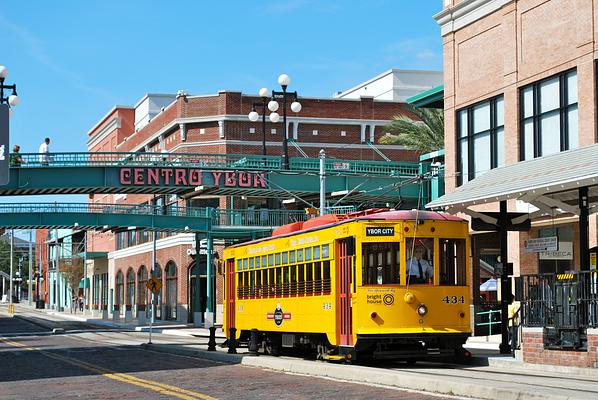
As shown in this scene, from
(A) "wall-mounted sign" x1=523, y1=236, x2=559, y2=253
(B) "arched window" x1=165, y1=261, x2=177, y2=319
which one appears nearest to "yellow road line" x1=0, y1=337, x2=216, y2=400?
(A) "wall-mounted sign" x1=523, y1=236, x2=559, y2=253

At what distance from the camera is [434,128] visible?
57344mm

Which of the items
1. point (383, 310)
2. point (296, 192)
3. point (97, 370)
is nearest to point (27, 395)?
point (97, 370)

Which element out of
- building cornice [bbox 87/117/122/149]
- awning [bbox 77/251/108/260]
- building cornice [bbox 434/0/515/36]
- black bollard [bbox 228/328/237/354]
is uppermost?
building cornice [bbox 87/117/122/149]

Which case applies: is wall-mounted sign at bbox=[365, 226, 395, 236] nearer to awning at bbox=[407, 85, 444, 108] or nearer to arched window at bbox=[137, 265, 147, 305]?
awning at bbox=[407, 85, 444, 108]

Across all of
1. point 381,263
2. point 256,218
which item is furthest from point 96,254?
point 381,263

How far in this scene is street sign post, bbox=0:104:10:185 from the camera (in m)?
25.5

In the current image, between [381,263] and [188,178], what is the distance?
2765 centimetres

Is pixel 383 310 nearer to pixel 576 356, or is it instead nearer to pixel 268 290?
pixel 576 356

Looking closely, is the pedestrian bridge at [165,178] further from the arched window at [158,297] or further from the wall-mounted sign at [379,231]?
the arched window at [158,297]

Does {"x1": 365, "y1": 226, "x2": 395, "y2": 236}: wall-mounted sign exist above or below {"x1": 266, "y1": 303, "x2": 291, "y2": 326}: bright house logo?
above

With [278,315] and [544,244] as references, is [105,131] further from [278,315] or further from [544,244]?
[544,244]

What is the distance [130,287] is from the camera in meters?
85.7

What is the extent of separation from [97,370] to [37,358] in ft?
21.7

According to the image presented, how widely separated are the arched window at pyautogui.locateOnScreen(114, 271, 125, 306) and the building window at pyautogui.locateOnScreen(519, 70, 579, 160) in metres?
58.4
